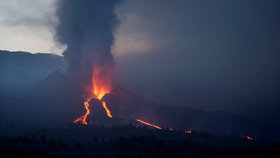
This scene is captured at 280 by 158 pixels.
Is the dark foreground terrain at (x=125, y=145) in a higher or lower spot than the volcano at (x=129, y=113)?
lower

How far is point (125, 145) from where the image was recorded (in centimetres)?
7881

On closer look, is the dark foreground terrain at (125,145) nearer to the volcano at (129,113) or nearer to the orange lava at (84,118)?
the orange lava at (84,118)

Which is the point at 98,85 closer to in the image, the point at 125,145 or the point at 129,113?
the point at 129,113

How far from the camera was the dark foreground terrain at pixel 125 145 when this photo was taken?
227ft

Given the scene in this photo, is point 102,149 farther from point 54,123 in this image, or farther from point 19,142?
point 54,123

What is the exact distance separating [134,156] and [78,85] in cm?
7589

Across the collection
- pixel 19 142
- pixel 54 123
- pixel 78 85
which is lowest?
pixel 19 142

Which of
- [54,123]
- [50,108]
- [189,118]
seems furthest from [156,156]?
[189,118]

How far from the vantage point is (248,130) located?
14212 centimetres

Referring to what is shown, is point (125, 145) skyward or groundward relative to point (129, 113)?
groundward

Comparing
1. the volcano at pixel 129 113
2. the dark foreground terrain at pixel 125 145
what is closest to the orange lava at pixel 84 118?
the volcano at pixel 129 113

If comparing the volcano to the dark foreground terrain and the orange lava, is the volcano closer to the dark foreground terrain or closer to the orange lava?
the orange lava

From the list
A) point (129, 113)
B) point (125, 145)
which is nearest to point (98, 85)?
point (129, 113)

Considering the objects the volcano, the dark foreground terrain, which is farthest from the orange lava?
the dark foreground terrain
